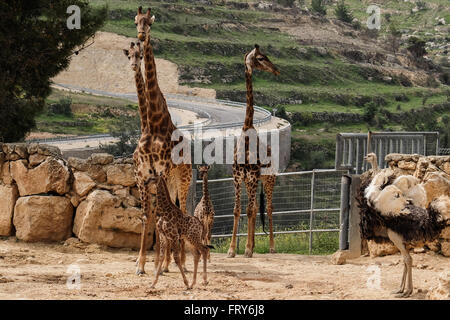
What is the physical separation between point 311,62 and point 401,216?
80304mm

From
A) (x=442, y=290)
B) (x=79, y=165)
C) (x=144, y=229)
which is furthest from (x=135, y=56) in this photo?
(x=442, y=290)

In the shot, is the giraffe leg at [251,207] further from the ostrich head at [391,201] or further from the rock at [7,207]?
the ostrich head at [391,201]

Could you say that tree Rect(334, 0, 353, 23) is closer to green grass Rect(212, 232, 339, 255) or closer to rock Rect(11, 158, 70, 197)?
green grass Rect(212, 232, 339, 255)

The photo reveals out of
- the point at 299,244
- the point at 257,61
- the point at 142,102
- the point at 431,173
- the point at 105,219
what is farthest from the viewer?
the point at 299,244

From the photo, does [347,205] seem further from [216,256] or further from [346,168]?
[216,256]

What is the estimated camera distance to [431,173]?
12.0 metres

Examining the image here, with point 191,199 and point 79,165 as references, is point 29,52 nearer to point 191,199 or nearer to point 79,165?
point 79,165

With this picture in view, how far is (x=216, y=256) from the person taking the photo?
577 inches

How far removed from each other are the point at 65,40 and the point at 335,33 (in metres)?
83.8

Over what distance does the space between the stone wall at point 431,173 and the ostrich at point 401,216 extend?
2608 millimetres

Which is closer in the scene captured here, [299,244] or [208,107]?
[299,244]

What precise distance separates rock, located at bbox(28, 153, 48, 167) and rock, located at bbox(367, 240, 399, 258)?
614 cm

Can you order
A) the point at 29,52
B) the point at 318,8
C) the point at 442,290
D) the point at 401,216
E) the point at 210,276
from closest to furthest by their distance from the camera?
the point at 442,290 → the point at 401,216 → the point at 210,276 → the point at 29,52 → the point at 318,8
